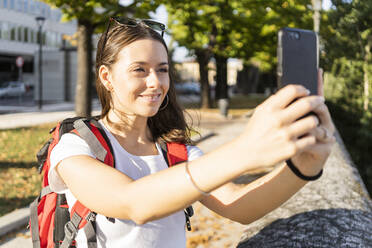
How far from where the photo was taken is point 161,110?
218 cm

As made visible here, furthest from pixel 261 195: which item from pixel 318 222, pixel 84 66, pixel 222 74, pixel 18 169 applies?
pixel 222 74

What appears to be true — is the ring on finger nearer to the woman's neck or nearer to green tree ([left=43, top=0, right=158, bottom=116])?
the woman's neck

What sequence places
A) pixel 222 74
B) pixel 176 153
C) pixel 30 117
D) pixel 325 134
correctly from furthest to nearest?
1. pixel 222 74
2. pixel 30 117
3. pixel 176 153
4. pixel 325 134

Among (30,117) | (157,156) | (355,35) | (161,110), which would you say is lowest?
(30,117)

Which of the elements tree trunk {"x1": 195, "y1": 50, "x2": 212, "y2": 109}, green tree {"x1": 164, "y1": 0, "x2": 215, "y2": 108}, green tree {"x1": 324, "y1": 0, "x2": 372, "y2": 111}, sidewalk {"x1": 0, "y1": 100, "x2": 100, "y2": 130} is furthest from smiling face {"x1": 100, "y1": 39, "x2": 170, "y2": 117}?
tree trunk {"x1": 195, "y1": 50, "x2": 212, "y2": 109}

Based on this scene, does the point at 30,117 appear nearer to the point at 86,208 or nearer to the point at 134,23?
the point at 134,23

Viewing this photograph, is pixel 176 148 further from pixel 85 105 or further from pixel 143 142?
pixel 85 105

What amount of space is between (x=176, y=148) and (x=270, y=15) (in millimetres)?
21270

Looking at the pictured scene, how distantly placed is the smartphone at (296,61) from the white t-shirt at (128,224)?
2.52ft

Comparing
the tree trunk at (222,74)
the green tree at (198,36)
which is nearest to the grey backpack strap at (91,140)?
the green tree at (198,36)

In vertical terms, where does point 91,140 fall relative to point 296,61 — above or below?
below

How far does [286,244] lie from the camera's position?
7.20 ft

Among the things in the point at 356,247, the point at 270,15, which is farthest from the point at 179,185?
the point at 270,15

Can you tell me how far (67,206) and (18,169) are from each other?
6.91m
